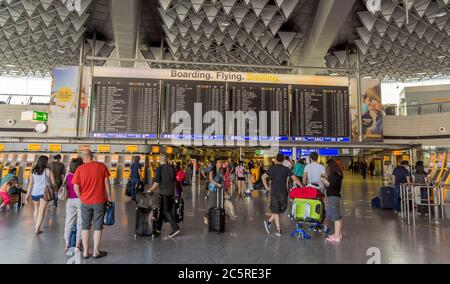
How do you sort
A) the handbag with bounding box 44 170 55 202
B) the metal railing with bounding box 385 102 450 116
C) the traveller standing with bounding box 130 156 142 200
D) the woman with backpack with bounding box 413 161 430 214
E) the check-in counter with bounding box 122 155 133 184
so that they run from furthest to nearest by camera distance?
the metal railing with bounding box 385 102 450 116 → the check-in counter with bounding box 122 155 133 184 → the traveller standing with bounding box 130 156 142 200 → the woman with backpack with bounding box 413 161 430 214 → the handbag with bounding box 44 170 55 202

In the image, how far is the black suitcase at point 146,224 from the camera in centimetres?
479

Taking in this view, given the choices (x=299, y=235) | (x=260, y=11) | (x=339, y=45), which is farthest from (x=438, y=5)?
(x=299, y=235)

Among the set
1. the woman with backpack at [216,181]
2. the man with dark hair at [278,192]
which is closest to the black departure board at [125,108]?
the woman with backpack at [216,181]

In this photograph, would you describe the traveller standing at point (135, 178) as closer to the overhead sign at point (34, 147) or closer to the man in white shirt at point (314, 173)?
the man in white shirt at point (314, 173)

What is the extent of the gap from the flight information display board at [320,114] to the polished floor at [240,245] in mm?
2261

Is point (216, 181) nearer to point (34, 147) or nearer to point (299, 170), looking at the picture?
point (299, 170)

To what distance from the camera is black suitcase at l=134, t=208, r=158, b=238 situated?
479 cm

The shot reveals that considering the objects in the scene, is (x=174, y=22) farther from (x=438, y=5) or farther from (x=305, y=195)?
(x=438, y=5)

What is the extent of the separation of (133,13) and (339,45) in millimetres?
10649

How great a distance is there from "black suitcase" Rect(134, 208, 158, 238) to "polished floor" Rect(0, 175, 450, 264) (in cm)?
13

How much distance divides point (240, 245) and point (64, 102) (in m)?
5.83

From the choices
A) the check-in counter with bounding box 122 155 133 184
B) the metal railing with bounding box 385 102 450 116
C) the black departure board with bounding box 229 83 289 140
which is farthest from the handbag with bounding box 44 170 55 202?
the metal railing with bounding box 385 102 450 116

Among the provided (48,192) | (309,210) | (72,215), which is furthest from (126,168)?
(309,210)

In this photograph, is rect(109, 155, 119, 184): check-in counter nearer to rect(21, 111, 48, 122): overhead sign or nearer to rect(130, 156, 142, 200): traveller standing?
rect(21, 111, 48, 122): overhead sign
